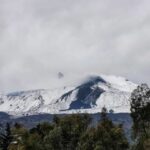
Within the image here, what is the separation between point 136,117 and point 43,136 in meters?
34.1

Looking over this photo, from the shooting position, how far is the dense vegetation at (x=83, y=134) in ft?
438

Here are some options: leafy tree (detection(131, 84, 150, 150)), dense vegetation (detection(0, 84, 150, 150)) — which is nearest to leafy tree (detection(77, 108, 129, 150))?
dense vegetation (detection(0, 84, 150, 150))

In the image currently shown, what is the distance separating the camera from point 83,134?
472ft

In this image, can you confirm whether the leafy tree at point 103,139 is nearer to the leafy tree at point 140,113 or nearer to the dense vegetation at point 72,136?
the dense vegetation at point 72,136

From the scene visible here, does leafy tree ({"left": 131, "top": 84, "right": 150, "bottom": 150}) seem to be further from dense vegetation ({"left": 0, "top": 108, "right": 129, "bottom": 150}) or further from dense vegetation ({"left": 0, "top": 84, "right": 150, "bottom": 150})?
dense vegetation ({"left": 0, "top": 108, "right": 129, "bottom": 150})

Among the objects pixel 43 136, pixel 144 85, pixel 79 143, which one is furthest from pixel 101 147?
pixel 43 136

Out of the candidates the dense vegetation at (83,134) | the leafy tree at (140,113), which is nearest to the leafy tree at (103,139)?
the dense vegetation at (83,134)

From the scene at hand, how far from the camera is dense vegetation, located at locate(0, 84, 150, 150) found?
5251 inches

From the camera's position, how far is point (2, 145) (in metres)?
125

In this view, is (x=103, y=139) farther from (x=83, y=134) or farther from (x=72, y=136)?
(x=72, y=136)

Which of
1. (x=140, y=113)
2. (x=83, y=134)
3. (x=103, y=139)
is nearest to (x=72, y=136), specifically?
(x=83, y=134)

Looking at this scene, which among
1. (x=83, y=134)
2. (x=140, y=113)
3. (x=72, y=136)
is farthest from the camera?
(x=72, y=136)

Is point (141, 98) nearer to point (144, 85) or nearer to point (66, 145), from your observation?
point (144, 85)

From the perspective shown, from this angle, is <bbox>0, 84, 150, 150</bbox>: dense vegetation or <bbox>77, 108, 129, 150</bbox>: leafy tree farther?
<bbox>77, 108, 129, 150</bbox>: leafy tree
